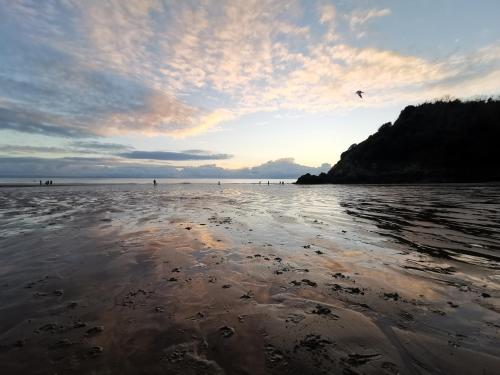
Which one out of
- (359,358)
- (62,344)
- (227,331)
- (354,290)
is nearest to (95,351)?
(62,344)

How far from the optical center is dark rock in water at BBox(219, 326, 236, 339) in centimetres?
365

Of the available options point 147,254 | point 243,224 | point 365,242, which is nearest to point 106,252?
point 147,254

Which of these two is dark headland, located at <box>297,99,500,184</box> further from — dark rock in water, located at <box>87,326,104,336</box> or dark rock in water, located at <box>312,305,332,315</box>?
dark rock in water, located at <box>87,326,104,336</box>

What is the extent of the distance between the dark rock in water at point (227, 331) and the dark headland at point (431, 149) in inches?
2917

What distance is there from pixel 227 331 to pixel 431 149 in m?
87.3

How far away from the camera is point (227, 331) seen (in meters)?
3.75

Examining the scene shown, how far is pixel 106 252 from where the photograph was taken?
25.9ft

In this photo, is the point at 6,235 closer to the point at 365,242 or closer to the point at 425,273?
the point at 365,242

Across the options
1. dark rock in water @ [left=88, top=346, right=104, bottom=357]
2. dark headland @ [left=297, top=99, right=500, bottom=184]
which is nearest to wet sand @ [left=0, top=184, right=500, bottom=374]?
dark rock in water @ [left=88, top=346, right=104, bottom=357]

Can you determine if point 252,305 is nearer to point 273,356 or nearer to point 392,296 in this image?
point 273,356

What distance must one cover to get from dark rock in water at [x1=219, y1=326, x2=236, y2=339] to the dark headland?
74.1 m

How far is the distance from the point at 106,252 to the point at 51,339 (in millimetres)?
4650

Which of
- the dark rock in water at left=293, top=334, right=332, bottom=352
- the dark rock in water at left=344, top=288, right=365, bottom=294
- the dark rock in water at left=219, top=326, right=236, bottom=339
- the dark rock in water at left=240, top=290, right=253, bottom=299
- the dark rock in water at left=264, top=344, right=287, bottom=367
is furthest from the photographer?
the dark rock in water at left=344, top=288, right=365, bottom=294

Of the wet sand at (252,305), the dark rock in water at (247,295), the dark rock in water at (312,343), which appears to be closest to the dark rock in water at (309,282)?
the wet sand at (252,305)
